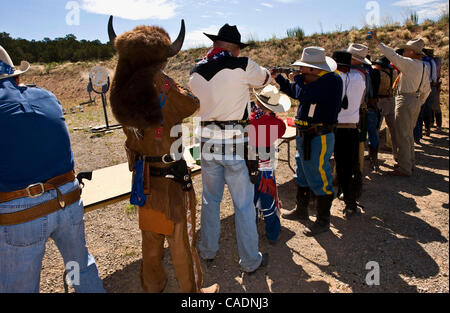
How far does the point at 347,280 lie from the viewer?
3057mm

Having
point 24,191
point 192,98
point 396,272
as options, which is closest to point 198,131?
point 192,98

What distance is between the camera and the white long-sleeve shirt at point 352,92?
13.4 feet

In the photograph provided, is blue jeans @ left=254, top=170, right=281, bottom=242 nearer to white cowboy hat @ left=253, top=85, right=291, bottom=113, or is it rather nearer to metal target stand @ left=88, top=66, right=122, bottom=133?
white cowboy hat @ left=253, top=85, right=291, bottom=113

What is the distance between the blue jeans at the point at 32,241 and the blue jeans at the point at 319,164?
2548 millimetres

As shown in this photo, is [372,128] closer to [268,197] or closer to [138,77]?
[268,197]

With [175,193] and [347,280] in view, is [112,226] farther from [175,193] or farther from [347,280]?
[347,280]

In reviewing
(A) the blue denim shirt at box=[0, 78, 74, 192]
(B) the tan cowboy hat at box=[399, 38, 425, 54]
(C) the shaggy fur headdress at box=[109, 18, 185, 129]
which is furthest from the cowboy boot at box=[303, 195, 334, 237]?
(B) the tan cowboy hat at box=[399, 38, 425, 54]

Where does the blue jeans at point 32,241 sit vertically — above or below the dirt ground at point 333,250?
above

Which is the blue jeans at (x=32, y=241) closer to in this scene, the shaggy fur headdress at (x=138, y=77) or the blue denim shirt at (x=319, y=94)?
the shaggy fur headdress at (x=138, y=77)

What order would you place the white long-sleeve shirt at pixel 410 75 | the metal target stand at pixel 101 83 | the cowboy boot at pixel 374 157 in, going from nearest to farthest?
the white long-sleeve shirt at pixel 410 75 < the cowboy boot at pixel 374 157 < the metal target stand at pixel 101 83

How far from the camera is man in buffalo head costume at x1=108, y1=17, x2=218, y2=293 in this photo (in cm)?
199

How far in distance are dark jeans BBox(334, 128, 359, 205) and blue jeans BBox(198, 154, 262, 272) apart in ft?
6.06

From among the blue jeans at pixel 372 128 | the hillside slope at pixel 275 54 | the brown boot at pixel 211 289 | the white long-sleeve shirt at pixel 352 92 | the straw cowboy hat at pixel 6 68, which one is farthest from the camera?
the hillside slope at pixel 275 54

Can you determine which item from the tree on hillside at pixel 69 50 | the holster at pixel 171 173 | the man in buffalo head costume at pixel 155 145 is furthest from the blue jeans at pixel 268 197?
the tree on hillside at pixel 69 50
